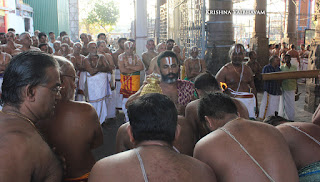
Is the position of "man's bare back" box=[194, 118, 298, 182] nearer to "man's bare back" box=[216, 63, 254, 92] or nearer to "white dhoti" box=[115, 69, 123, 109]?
"man's bare back" box=[216, 63, 254, 92]

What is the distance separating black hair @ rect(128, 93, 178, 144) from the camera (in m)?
1.46

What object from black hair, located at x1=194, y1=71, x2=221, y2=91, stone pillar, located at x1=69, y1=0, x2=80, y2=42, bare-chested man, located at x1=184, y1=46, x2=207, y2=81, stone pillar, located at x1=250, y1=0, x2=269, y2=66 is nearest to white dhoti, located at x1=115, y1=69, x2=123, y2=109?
bare-chested man, located at x1=184, y1=46, x2=207, y2=81

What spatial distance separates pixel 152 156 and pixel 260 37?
385 inches

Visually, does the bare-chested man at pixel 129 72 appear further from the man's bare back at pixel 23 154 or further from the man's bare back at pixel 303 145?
the man's bare back at pixel 23 154

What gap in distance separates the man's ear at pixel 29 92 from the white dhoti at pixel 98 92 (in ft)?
14.6

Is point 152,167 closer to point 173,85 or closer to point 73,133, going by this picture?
point 73,133

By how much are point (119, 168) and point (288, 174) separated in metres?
1.11

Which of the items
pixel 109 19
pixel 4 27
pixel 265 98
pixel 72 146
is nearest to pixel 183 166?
pixel 72 146

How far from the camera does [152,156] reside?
4.49 feet

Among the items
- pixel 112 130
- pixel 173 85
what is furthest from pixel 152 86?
pixel 112 130

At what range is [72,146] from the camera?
2182mm

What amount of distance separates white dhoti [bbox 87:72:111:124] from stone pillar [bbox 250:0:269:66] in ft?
19.9

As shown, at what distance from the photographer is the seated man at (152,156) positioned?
52.7 inches

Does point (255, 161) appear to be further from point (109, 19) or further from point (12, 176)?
point (109, 19)
